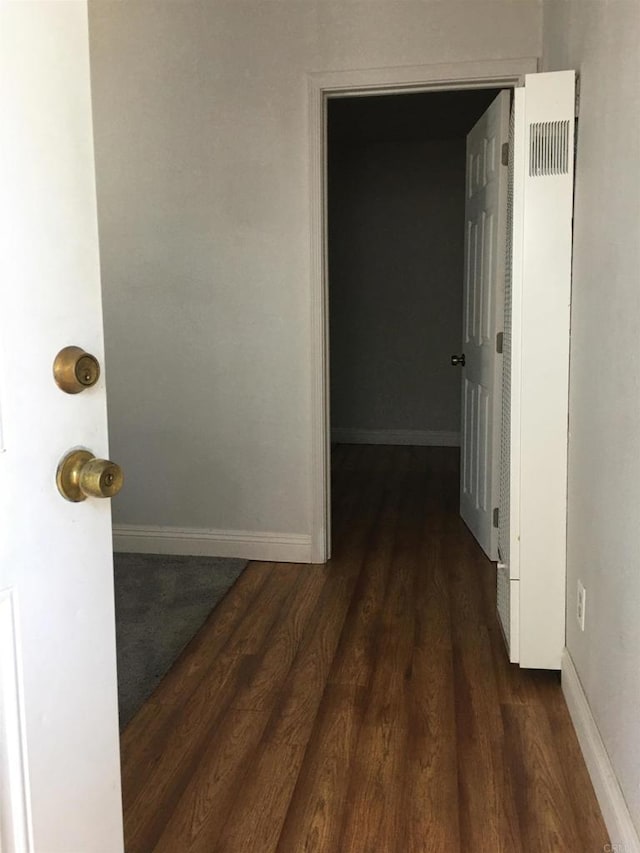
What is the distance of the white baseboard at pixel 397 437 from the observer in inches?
255

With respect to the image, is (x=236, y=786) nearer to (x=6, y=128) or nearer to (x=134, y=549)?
(x=6, y=128)

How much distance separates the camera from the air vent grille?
2.30 m

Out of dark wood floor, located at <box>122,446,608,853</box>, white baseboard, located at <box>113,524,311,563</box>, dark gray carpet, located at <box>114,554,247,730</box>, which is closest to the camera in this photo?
dark wood floor, located at <box>122,446,608,853</box>

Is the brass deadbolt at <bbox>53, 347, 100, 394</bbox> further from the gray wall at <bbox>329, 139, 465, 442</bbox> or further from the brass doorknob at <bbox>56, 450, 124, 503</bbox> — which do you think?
the gray wall at <bbox>329, 139, 465, 442</bbox>

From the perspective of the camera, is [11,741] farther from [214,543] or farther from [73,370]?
[214,543]

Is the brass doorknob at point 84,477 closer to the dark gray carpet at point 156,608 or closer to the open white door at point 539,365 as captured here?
the dark gray carpet at point 156,608

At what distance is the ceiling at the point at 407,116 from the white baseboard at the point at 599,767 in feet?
11.9

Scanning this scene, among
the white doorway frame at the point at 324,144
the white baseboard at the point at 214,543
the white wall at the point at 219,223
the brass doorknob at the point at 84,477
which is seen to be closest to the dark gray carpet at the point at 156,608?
the white baseboard at the point at 214,543

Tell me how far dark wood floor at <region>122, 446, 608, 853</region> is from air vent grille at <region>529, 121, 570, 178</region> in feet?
5.33

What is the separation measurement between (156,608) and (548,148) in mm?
2251

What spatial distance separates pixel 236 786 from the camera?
6.41 feet

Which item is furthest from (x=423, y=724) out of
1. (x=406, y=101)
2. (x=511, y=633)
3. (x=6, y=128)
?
(x=406, y=101)

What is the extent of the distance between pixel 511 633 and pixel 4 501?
2.00 meters

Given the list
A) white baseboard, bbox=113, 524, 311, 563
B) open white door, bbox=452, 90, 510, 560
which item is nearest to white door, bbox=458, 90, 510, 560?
open white door, bbox=452, 90, 510, 560
